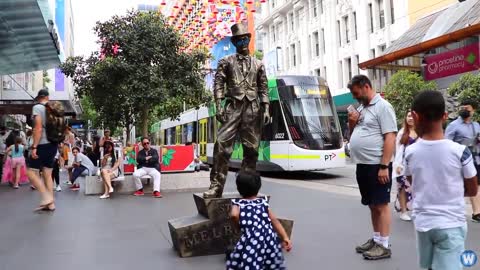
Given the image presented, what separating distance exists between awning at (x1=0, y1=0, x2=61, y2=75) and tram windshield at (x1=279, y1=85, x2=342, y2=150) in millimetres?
7836

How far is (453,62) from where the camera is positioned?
70.6 feet

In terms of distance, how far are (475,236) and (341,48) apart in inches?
1112

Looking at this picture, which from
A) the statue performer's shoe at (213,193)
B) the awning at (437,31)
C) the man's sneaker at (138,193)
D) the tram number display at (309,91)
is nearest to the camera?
the statue performer's shoe at (213,193)

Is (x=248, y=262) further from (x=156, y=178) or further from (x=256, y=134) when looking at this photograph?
(x=156, y=178)

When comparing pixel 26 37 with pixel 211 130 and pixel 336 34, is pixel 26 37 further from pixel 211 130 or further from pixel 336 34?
pixel 336 34

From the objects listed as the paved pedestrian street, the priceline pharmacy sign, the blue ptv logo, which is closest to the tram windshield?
the paved pedestrian street

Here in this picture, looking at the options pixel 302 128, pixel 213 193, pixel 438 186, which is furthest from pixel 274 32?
pixel 438 186

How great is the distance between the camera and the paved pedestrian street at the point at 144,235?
4.45m

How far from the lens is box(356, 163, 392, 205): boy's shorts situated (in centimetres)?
443

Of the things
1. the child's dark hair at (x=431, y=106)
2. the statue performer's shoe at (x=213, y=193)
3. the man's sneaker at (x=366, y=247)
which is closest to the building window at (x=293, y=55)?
the statue performer's shoe at (x=213, y=193)

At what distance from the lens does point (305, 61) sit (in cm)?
3697

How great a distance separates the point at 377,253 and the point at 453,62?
19815mm

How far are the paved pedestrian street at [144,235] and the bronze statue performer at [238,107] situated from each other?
1043 mm

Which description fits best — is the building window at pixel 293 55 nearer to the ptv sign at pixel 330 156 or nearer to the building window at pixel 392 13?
the building window at pixel 392 13
